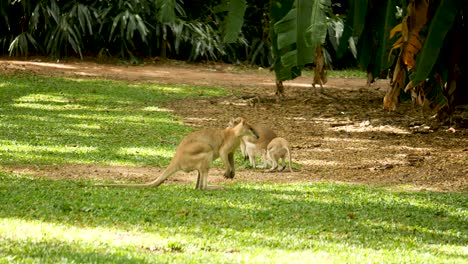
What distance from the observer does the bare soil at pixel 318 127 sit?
12008 millimetres

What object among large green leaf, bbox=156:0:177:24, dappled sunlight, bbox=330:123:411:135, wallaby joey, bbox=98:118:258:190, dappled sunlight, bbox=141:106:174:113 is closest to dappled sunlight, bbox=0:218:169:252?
wallaby joey, bbox=98:118:258:190

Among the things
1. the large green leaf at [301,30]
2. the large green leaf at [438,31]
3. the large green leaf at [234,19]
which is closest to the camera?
the large green leaf at [301,30]

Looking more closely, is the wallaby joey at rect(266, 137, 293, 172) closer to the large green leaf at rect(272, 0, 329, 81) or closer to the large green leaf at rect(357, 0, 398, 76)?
the large green leaf at rect(357, 0, 398, 76)

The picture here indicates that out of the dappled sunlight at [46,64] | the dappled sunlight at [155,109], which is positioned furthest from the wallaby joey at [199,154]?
the dappled sunlight at [46,64]

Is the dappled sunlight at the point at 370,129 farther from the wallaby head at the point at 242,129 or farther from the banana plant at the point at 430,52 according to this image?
the wallaby head at the point at 242,129

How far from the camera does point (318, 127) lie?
17.0 m

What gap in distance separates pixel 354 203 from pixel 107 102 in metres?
10.0

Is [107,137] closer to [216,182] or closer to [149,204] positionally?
[216,182]

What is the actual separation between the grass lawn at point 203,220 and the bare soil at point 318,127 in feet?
2.73

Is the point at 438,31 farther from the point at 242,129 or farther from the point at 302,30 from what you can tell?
the point at 242,129

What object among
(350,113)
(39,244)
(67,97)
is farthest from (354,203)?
(67,97)

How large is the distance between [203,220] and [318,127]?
8570 mm

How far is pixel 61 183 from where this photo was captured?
1047 cm

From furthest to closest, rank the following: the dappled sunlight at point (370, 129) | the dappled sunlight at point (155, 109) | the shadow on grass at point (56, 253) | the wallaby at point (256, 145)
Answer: the dappled sunlight at point (155, 109) → the dappled sunlight at point (370, 129) → the wallaby at point (256, 145) → the shadow on grass at point (56, 253)
